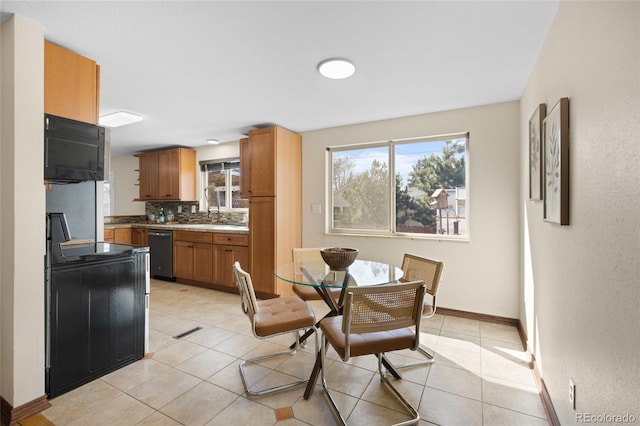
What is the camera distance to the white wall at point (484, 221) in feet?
10.1

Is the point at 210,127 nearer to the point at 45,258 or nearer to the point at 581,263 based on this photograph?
the point at 45,258

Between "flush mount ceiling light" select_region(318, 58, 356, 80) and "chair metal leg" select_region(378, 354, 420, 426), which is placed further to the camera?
"flush mount ceiling light" select_region(318, 58, 356, 80)

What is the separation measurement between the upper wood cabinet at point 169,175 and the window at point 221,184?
0.77 feet

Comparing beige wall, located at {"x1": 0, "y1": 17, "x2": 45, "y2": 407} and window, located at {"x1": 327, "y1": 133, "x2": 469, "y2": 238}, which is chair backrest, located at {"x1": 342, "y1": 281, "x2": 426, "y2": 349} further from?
window, located at {"x1": 327, "y1": 133, "x2": 469, "y2": 238}

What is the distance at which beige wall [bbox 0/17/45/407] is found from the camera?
169 cm

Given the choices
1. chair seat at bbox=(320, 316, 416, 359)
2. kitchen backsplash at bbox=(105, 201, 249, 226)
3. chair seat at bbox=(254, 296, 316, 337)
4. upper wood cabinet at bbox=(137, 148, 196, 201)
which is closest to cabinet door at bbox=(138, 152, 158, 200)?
upper wood cabinet at bbox=(137, 148, 196, 201)

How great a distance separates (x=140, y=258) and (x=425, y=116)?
332cm

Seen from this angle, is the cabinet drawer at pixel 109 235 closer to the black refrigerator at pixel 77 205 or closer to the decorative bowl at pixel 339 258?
the black refrigerator at pixel 77 205

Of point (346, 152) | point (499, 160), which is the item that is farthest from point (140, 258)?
point (499, 160)

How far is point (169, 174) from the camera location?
536 cm

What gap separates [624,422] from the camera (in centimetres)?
93

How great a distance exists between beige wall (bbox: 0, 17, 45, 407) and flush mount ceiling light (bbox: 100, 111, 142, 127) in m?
1.74

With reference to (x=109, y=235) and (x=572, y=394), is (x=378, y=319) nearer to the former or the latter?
(x=572, y=394)

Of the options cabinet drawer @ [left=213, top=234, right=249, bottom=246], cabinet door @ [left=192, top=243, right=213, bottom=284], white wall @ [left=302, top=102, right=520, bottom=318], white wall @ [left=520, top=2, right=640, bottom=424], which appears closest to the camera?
white wall @ [left=520, top=2, right=640, bottom=424]
